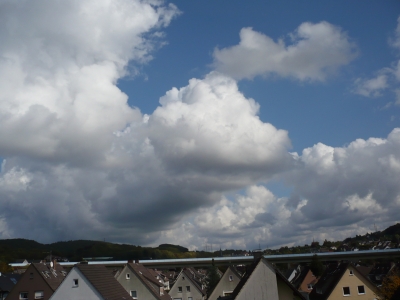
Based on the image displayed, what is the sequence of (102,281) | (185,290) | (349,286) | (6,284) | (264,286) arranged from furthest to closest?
(185,290) → (6,284) → (349,286) → (102,281) → (264,286)

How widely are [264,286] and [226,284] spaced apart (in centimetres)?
4195

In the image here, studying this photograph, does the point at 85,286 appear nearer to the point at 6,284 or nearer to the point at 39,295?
the point at 39,295

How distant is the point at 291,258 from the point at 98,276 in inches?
5154

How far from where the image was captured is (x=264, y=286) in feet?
110

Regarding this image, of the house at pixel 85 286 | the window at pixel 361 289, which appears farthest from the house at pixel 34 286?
the window at pixel 361 289

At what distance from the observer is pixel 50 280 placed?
225 feet

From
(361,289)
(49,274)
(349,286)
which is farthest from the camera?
(49,274)

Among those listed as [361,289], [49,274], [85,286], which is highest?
[49,274]

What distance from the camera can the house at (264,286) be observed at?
3347cm

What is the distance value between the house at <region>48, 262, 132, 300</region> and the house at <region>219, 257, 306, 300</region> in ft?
48.8

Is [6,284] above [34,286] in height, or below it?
above

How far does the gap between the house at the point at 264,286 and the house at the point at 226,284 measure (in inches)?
1567

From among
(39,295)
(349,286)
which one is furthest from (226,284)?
(39,295)

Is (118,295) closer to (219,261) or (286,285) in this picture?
(286,285)
